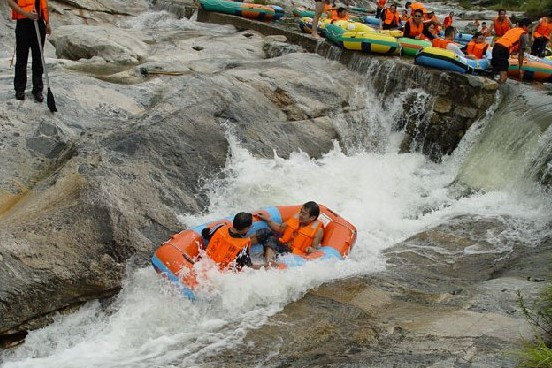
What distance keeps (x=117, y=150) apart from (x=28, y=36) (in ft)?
5.66

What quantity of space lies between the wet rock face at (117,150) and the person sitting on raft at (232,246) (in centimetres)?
84

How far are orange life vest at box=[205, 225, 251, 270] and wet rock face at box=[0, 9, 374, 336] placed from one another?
822mm

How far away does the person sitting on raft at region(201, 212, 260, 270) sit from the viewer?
5559 mm

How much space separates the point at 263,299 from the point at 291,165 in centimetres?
336

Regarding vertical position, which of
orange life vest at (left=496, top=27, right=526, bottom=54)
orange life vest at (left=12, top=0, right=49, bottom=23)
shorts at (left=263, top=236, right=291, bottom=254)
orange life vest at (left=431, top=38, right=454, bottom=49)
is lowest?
shorts at (left=263, top=236, right=291, bottom=254)

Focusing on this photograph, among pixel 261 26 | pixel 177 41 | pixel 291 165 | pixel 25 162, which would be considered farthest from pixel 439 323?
pixel 261 26

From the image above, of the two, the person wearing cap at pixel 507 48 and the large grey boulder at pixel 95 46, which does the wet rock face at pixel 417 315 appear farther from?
the large grey boulder at pixel 95 46

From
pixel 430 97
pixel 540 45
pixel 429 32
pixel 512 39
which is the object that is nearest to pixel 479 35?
pixel 429 32

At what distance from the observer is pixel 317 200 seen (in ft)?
26.3

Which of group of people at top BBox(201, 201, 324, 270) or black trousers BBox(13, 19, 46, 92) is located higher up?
black trousers BBox(13, 19, 46, 92)

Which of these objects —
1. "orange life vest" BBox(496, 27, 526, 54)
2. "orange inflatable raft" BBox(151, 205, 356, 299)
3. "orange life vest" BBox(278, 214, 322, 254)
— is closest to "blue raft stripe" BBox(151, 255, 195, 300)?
"orange inflatable raft" BBox(151, 205, 356, 299)

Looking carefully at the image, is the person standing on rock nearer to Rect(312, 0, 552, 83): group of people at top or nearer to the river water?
the river water

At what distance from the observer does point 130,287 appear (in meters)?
5.68

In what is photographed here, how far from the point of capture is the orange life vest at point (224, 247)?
18.2 ft
